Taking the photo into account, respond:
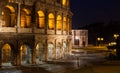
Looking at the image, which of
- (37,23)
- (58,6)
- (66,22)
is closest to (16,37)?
(37,23)

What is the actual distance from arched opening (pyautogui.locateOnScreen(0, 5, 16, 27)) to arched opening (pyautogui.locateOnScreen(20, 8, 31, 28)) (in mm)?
1940

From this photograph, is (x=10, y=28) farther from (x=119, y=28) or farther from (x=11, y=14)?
(x=119, y=28)

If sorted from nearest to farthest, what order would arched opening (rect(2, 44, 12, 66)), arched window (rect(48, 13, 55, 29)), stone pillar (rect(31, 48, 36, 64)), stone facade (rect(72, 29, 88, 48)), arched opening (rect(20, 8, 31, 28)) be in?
arched opening (rect(2, 44, 12, 66)), stone pillar (rect(31, 48, 36, 64)), arched opening (rect(20, 8, 31, 28)), arched window (rect(48, 13, 55, 29)), stone facade (rect(72, 29, 88, 48))

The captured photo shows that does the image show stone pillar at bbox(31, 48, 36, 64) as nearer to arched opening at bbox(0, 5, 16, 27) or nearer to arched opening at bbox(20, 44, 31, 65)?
arched opening at bbox(20, 44, 31, 65)

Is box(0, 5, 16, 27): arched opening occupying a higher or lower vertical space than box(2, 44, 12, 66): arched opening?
higher

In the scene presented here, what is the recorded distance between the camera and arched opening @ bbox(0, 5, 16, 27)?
4225 cm

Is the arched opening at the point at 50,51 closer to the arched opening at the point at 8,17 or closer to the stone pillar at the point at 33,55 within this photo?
the stone pillar at the point at 33,55

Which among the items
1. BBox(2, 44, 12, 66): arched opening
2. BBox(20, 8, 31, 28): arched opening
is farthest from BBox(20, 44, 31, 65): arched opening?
BBox(20, 8, 31, 28): arched opening

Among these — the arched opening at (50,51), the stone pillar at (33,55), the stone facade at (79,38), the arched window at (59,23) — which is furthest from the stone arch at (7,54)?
the stone facade at (79,38)

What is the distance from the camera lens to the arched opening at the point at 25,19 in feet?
146

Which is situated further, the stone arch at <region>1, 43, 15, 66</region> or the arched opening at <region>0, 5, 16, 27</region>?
the arched opening at <region>0, 5, 16, 27</region>

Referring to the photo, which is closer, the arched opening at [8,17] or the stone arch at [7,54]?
the stone arch at [7,54]

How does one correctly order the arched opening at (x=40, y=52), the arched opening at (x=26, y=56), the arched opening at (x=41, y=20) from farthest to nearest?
the arched opening at (x=41, y=20), the arched opening at (x=40, y=52), the arched opening at (x=26, y=56)

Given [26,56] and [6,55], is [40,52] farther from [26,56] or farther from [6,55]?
[6,55]
